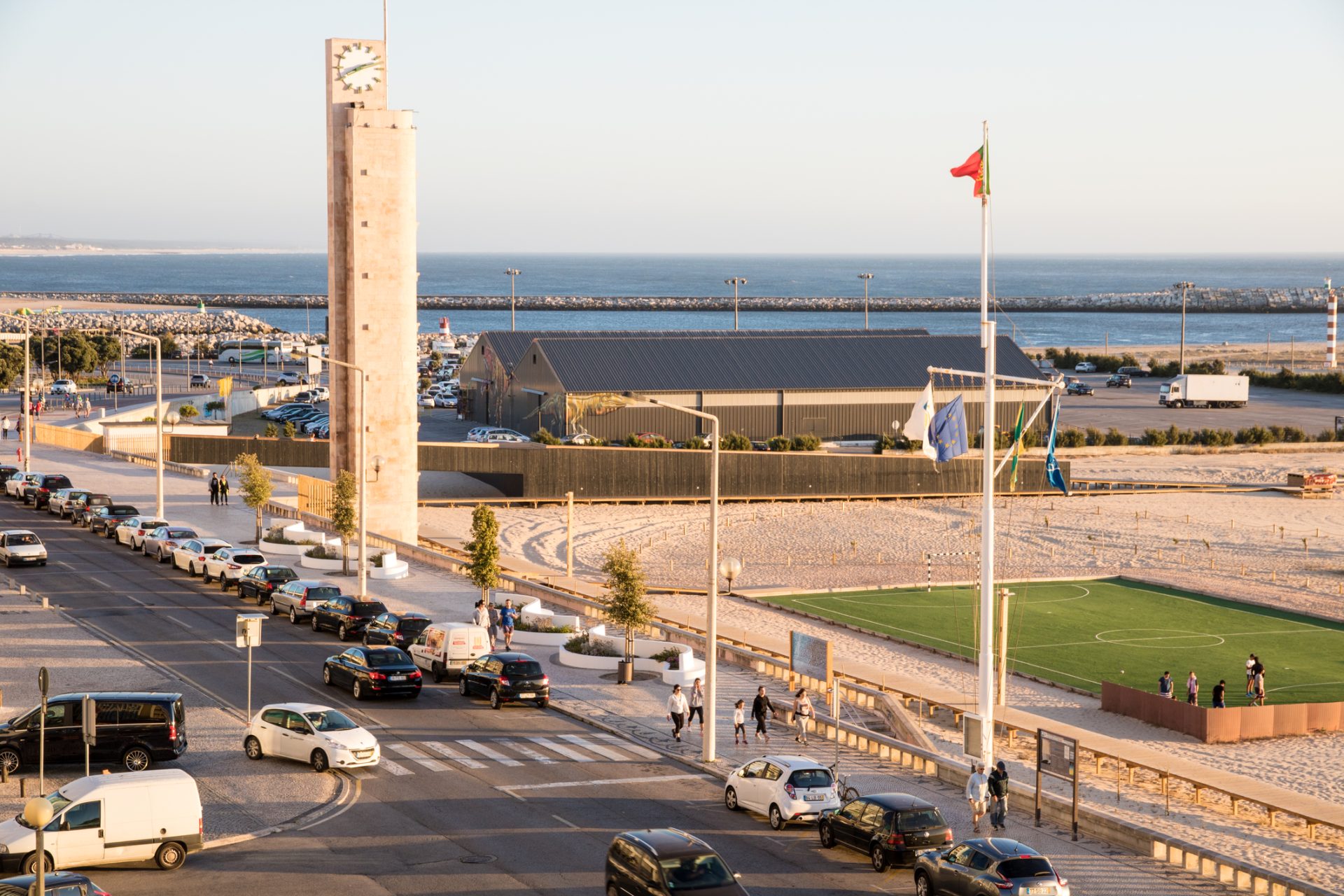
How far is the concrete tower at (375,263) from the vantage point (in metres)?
64.8

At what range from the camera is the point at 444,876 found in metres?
24.5

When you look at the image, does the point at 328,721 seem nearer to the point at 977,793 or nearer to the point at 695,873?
the point at 695,873

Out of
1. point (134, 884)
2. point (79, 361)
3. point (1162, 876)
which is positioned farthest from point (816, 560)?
point (79, 361)

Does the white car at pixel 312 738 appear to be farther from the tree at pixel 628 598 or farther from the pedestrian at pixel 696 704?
the tree at pixel 628 598

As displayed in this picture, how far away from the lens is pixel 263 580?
158 ft

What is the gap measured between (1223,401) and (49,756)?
10413 cm

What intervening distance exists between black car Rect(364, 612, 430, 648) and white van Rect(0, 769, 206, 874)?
599 inches

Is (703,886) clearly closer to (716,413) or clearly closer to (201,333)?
(716,413)

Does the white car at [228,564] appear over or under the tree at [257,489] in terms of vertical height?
under

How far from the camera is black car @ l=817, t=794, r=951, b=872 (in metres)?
25.5

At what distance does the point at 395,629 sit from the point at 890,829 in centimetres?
1992

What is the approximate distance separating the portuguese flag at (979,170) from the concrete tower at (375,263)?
39181 millimetres

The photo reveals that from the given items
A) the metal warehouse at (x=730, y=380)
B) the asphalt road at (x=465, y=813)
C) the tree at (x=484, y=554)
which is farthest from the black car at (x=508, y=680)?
the metal warehouse at (x=730, y=380)

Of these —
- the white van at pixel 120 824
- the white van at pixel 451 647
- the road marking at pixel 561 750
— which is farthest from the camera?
the white van at pixel 451 647
